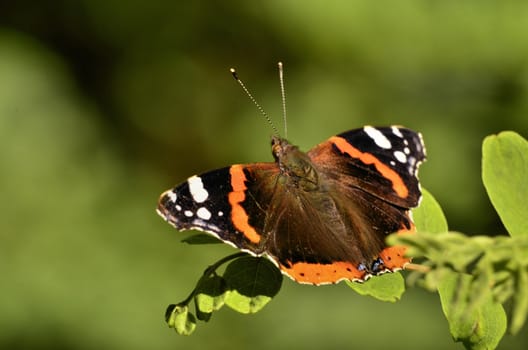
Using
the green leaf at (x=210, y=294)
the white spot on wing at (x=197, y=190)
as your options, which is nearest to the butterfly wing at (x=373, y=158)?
the white spot on wing at (x=197, y=190)

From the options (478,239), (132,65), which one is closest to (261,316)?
(132,65)

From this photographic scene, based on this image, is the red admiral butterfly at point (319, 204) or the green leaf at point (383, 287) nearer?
the green leaf at point (383, 287)

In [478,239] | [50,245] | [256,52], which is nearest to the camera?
[478,239]

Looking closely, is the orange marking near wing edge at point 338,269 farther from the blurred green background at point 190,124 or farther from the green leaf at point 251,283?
the blurred green background at point 190,124

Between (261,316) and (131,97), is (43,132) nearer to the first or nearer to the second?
(131,97)

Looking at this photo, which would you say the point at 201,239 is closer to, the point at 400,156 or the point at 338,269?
the point at 338,269
